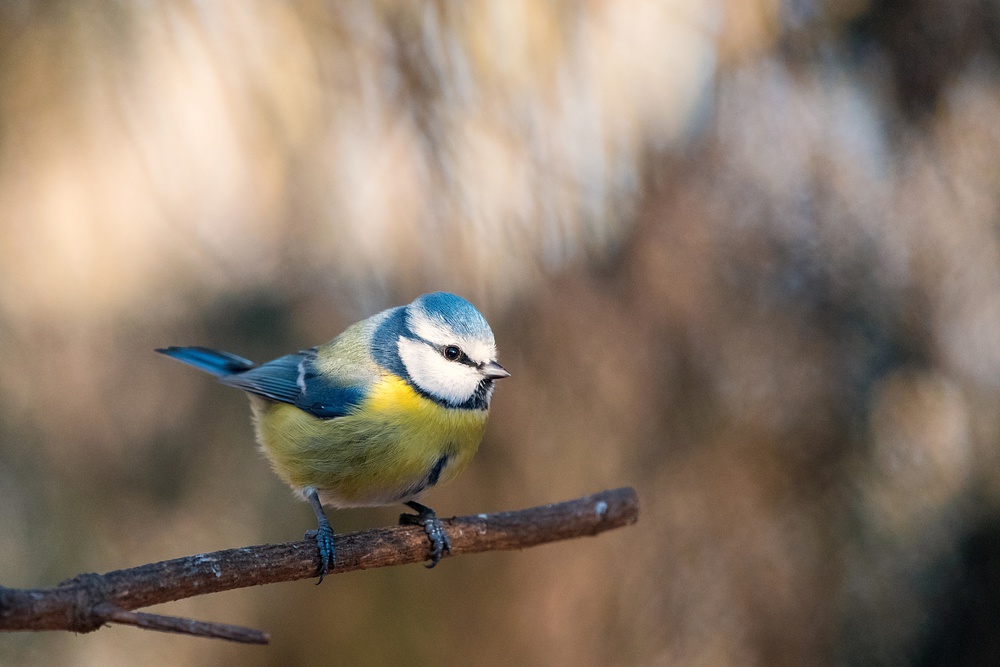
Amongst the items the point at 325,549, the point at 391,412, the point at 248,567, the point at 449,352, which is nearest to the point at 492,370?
the point at 449,352

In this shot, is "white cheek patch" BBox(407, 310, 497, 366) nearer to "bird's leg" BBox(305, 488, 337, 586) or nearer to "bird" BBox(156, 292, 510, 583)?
"bird" BBox(156, 292, 510, 583)

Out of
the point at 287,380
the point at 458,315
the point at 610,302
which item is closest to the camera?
the point at 458,315

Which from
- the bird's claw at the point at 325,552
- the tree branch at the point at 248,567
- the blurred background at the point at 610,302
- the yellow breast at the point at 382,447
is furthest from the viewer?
the blurred background at the point at 610,302

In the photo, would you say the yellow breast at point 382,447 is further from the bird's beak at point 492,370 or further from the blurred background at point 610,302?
the blurred background at point 610,302

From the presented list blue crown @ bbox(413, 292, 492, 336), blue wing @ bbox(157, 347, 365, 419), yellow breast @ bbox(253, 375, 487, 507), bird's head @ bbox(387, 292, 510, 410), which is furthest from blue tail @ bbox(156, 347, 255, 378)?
blue crown @ bbox(413, 292, 492, 336)

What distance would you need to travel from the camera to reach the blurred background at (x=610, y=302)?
7.06 feet

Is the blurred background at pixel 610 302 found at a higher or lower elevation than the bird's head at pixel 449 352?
higher

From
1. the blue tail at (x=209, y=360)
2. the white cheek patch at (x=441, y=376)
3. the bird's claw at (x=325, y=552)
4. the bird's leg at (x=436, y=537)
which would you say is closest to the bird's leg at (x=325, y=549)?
the bird's claw at (x=325, y=552)

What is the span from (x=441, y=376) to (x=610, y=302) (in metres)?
0.94

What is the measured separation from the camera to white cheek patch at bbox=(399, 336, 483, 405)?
4.45ft

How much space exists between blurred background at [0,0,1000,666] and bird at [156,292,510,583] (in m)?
0.79

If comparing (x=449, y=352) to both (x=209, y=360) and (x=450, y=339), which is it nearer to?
(x=450, y=339)

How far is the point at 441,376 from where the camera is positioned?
1.36m

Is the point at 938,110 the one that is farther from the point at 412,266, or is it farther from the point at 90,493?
the point at 90,493
